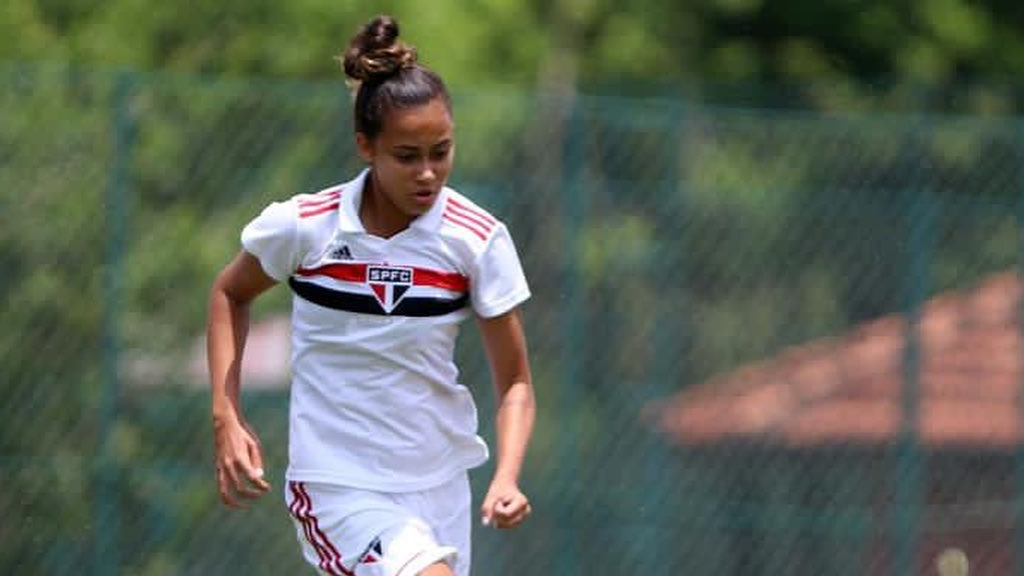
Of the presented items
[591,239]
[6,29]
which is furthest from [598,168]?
[6,29]

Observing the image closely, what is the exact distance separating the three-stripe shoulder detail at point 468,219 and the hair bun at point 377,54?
0.33 metres

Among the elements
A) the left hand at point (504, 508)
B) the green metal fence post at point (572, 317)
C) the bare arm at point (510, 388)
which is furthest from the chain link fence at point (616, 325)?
the left hand at point (504, 508)

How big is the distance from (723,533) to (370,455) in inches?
140

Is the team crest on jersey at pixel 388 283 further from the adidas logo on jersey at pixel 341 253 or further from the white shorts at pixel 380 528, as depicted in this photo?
the white shorts at pixel 380 528

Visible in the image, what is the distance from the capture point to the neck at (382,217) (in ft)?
15.0

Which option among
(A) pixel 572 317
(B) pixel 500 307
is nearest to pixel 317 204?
(B) pixel 500 307

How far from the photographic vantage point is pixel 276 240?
179 inches

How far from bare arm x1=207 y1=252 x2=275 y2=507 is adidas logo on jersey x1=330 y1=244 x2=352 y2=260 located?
0.22 meters

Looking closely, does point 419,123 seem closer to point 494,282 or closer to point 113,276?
point 494,282

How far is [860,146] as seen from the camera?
8.00 meters

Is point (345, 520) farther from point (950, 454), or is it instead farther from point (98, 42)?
point (98, 42)

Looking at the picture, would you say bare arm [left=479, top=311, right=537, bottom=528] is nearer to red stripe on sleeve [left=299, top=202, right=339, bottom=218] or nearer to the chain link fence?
red stripe on sleeve [left=299, top=202, right=339, bottom=218]

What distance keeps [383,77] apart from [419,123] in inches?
7.5

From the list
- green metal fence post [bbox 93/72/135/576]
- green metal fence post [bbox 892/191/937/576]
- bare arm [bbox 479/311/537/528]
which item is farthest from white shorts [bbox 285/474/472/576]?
green metal fence post [bbox 892/191/937/576]
